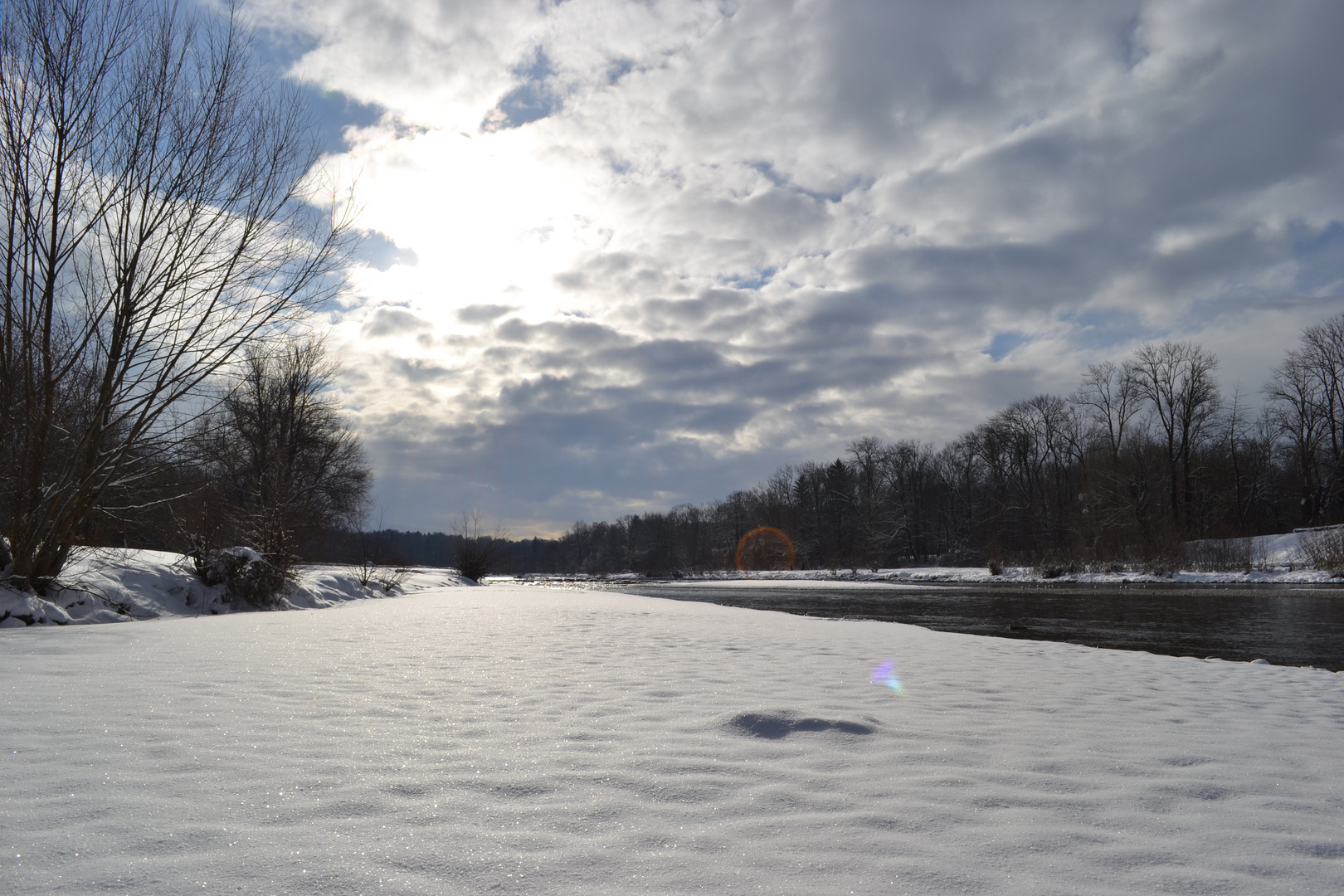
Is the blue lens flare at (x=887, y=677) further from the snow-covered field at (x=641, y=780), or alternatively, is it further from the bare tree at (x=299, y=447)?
the bare tree at (x=299, y=447)

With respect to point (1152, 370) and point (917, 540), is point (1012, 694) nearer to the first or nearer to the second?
point (1152, 370)

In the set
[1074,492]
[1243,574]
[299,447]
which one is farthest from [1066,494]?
[299,447]

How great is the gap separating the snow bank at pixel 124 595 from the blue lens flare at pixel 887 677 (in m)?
8.79

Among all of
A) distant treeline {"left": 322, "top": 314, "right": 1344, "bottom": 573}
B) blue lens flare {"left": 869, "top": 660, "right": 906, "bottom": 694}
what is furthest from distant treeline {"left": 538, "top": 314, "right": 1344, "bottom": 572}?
blue lens flare {"left": 869, "top": 660, "right": 906, "bottom": 694}

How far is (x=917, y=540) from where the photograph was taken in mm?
59219

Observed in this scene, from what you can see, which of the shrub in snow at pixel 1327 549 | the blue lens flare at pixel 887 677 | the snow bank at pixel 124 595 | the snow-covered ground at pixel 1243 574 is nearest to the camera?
the blue lens flare at pixel 887 677

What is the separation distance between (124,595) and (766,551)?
62557 mm

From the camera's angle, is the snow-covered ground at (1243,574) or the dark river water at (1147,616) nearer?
the dark river water at (1147,616)

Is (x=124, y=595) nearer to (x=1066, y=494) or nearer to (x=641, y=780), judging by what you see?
(x=641, y=780)

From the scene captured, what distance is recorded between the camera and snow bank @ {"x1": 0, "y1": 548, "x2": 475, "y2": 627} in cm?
710

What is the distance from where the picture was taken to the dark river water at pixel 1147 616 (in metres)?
8.72

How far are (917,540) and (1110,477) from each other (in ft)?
74.7

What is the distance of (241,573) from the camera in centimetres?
1096

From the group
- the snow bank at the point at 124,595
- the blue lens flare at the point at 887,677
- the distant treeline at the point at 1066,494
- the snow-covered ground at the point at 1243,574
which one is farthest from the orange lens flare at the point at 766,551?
the blue lens flare at the point at 887,677
